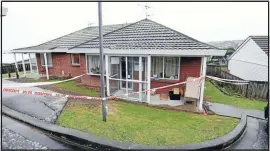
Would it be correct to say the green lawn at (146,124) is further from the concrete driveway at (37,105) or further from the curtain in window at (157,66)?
the curtain in window at (157,66)

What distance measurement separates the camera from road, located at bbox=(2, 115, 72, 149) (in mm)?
5027

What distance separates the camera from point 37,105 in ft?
27.0

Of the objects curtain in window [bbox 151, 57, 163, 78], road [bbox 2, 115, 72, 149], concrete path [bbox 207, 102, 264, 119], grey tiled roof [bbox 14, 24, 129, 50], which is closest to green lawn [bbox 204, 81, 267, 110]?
concrete path [bbox 207, 102, 264, 119]

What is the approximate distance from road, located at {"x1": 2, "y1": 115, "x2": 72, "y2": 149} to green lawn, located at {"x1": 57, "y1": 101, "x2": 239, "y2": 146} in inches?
32.9

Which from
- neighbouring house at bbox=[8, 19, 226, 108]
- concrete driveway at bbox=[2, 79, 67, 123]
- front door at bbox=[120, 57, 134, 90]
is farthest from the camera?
front door at bbox=[120, 57, 134, 90]

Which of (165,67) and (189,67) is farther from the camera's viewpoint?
(165,67)

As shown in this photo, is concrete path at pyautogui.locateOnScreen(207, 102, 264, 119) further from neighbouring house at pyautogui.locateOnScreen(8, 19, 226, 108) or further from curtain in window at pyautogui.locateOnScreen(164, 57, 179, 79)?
curtain in window at pyautogui.locateOnScreen(164, 57, 179, 79)

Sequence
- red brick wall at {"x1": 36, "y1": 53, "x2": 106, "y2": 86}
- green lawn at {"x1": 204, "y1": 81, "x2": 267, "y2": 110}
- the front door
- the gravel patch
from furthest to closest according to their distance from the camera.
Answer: red brick wall at {"x1": 36, "y1": 53, "x2": 106, "y2": 86} → the front door → green lawn at {"x1": 204, "y1": 81, "x2": 267, "y2": 110} → the gravel patch

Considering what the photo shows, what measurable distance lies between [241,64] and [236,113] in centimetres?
1380

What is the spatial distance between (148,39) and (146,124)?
489 cm

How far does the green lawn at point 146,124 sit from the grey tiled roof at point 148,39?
3054 millimetres

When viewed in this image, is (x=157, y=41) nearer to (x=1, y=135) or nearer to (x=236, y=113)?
(x=236, y=113)

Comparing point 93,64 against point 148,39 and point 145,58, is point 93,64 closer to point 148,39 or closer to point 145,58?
point 145,58

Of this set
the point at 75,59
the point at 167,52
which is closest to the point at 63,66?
the point at 75,59
